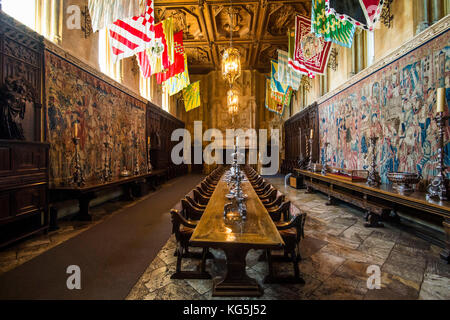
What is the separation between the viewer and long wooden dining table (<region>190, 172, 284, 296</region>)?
199 cm

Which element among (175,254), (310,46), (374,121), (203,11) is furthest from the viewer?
(203,11)

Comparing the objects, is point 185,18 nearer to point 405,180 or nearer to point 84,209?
point 84,209

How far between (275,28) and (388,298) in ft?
44.9

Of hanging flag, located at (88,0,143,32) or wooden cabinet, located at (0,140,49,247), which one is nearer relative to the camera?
wooden cabinet, located at (0,140,49,247)

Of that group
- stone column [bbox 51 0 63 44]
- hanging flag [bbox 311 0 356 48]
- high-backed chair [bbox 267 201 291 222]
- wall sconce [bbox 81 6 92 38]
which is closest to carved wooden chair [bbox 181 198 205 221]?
high-backed chair [bbox 267 201 291 222]

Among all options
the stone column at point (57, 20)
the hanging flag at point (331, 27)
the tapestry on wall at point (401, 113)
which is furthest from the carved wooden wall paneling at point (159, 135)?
the tapestry on wall at point (401, 113)

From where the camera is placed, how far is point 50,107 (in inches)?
198

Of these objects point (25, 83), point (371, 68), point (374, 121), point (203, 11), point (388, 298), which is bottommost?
point (388, 298)

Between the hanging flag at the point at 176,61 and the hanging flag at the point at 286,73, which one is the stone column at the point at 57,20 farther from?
the hanging flag at the point at 286,73

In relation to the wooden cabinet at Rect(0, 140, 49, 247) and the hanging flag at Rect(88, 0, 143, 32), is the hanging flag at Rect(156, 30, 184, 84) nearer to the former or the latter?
the hanging flag at Rect(88, 0, 143, 32)

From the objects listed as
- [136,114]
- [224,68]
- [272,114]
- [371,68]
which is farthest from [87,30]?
[272,114]

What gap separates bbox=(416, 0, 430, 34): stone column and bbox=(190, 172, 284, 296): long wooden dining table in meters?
5.87

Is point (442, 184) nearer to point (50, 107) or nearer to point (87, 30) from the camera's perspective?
point (50, 107)

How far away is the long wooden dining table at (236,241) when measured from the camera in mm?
1988
